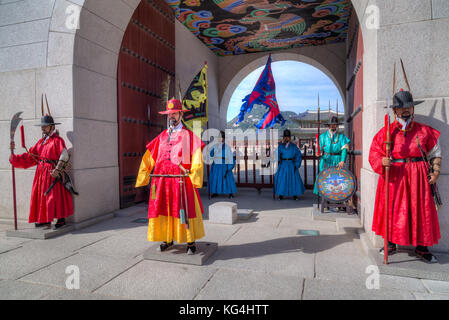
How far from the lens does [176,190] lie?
3.16 m

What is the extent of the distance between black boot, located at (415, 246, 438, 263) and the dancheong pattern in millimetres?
6258

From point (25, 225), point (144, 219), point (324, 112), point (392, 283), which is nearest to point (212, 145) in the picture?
point (144, 219)

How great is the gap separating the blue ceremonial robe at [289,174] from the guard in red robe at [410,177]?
393 cm

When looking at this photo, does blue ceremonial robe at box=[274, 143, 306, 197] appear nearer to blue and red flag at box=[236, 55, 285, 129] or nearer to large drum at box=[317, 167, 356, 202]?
blue and red flag at box=[236, 55, 285, 129]

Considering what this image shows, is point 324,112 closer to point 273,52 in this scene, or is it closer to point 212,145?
point 273,52

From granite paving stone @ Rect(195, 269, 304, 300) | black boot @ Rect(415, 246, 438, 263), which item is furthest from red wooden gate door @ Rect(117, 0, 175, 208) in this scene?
black boot @ Rect(415, 246, 438, 263)

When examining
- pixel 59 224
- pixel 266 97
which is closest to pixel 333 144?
pixel 266 97

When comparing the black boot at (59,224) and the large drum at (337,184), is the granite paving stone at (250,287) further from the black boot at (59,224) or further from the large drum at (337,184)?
the black boot at (59,224)

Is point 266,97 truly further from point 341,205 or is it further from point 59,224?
point 59,224
